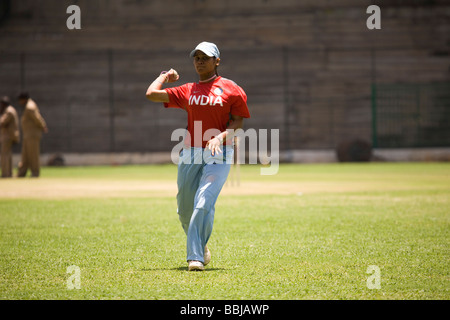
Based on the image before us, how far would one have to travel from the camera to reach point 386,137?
109ft

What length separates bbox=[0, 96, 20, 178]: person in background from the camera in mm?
22875

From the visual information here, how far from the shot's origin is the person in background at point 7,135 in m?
22.9

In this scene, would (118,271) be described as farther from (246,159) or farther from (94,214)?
(246,159)

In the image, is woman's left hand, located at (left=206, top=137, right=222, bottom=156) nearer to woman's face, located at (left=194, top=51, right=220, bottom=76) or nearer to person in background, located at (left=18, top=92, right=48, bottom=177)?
woman's face, located at (left=194, top=51, right=220, bottom=76)

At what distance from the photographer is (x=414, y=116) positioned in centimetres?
3297

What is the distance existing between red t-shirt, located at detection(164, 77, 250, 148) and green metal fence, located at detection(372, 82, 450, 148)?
86.0 ft

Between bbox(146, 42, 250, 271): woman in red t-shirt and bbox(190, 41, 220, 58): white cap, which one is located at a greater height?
bbox(190, 41, 220, 58): white cap

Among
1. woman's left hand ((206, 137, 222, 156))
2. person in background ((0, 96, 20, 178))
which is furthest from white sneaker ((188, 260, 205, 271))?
person in background ((0, 96, 20, 178))

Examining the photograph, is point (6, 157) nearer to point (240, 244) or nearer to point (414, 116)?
point (240, 244)

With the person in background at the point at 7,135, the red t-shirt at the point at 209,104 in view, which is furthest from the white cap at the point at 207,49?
the person in background at the point at 7,135

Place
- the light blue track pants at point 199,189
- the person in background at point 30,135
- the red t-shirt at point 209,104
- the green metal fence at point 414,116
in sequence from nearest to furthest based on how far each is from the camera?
the light blue track pants at point 199,189 < the red t-shirt at point 209,104 < the person in background at point 30,135 < the green metal fence at point 414,116

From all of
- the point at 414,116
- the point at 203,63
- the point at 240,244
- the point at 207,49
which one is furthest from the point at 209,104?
the point at 414,116

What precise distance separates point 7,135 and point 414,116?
58.3 ft

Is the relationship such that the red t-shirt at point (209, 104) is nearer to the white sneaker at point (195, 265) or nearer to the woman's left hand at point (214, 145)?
the woman's left hand at point (214, 145)
